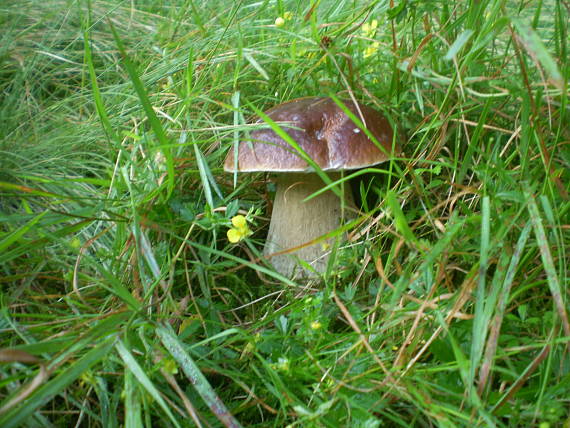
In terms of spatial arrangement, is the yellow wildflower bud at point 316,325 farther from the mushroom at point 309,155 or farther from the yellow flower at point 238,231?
the yellow flower at point 238,231

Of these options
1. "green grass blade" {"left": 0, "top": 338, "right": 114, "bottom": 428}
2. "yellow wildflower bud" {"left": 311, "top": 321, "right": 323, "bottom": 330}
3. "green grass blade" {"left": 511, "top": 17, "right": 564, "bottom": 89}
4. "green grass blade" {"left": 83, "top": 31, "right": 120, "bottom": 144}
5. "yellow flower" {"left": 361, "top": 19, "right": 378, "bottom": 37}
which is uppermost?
Result: "green grass blade" {"left": 83, "top": 31, "right": 120, "bottom": 144}

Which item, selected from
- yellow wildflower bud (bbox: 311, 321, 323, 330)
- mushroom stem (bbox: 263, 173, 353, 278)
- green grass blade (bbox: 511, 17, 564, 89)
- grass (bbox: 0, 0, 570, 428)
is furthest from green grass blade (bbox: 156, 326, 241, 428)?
green grass blade (bbox: 511, 17, 564, 89)

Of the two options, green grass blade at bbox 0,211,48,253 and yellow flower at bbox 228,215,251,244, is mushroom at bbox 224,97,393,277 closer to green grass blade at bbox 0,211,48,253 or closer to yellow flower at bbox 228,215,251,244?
yellow flower at bbox 228,215,251,244

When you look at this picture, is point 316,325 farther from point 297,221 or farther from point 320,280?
point 297,221

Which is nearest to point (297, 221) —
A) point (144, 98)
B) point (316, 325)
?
point (316, 325)

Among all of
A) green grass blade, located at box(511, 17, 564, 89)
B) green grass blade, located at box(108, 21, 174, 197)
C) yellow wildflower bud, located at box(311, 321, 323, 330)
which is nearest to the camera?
green grass blade, located at box(511, 17, 564, 89)

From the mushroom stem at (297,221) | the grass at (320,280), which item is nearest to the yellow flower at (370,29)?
the grass at (320,280)
